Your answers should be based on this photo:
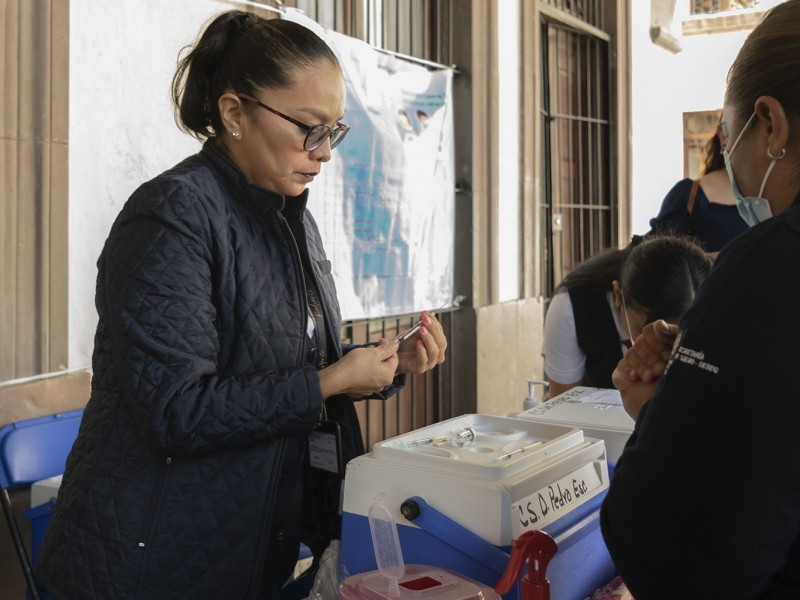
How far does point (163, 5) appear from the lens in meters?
2.62

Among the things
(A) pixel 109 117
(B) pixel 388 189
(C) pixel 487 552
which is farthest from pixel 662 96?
(C) pixel 487 552

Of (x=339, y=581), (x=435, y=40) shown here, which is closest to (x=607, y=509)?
(x=339, y=581)

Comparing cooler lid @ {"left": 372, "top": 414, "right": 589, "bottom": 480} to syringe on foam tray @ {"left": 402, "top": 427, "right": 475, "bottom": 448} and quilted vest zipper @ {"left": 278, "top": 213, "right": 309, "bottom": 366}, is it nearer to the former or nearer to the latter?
syringe on foam tray @ {"left": 402, "top": 427, "right": 475, "bottom": 448}

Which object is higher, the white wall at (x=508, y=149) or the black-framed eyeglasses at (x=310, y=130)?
the white wall at (x=508, y=149)

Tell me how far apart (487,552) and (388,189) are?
285cm

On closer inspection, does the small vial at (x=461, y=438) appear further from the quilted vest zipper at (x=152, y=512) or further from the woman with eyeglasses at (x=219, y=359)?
the quilted vest zipper at (x=152, y=512)

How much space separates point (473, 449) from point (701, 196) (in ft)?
6.11

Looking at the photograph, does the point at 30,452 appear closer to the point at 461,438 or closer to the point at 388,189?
the point at 461,438

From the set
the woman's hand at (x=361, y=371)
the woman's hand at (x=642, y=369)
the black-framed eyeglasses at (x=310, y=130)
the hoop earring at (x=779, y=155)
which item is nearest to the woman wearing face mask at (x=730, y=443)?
the hoop earring at (x=779, y=155)

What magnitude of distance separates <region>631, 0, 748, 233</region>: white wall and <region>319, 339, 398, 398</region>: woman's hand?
226 inches

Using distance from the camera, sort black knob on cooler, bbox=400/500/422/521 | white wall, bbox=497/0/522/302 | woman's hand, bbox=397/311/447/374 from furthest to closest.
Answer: white wall, bbox=497/0/522/302 → woman's hand, bbox=397/311/447/374 → black knob on cooler, bbox=400/500/422/521

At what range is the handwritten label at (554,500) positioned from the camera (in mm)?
1152

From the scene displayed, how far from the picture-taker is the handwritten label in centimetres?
115

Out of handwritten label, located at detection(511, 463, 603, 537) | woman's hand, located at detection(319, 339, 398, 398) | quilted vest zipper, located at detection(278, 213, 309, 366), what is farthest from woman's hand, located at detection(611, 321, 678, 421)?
quilted vest zipper, located at detection(278, 213, 309, 366)
